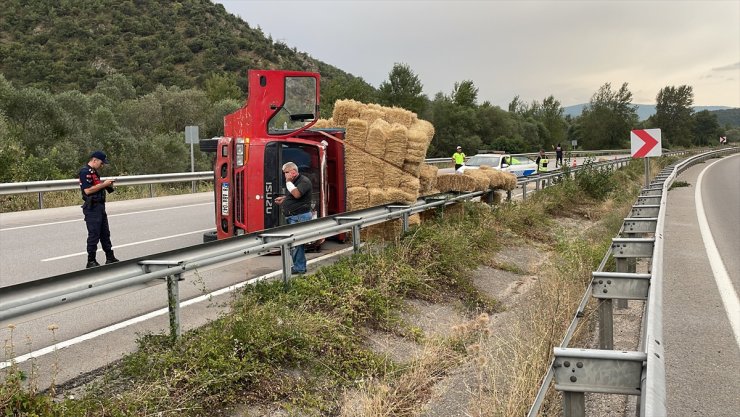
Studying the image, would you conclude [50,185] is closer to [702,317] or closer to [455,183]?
[455,183]

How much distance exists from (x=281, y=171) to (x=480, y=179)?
5.40m

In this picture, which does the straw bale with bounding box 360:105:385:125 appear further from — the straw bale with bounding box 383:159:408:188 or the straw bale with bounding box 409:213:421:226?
the straw bale with bounding box 409:213:421:226

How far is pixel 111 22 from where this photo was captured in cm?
7144

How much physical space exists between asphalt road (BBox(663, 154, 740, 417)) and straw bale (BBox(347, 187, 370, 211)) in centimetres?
476

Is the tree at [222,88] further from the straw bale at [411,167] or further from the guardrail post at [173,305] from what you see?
the guardrail post at [173,305]

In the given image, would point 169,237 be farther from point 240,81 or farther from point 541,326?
point 240,81

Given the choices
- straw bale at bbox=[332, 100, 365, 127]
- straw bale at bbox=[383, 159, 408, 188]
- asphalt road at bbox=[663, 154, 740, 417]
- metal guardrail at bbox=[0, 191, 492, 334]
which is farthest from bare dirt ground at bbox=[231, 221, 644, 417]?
straw bale at bbox=[332, 100, 365, 127]

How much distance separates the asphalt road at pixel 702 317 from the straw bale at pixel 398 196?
4.17 meters

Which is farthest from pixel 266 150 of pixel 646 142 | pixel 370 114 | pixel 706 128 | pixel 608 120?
pixel 706 128

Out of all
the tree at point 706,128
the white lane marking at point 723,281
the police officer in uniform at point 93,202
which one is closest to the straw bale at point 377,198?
the police officer in uniform at point 93,202

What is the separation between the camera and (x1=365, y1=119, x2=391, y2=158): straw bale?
1034 cm

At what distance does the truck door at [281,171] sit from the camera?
912cm

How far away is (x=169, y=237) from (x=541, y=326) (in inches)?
346

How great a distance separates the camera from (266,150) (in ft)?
29.8
